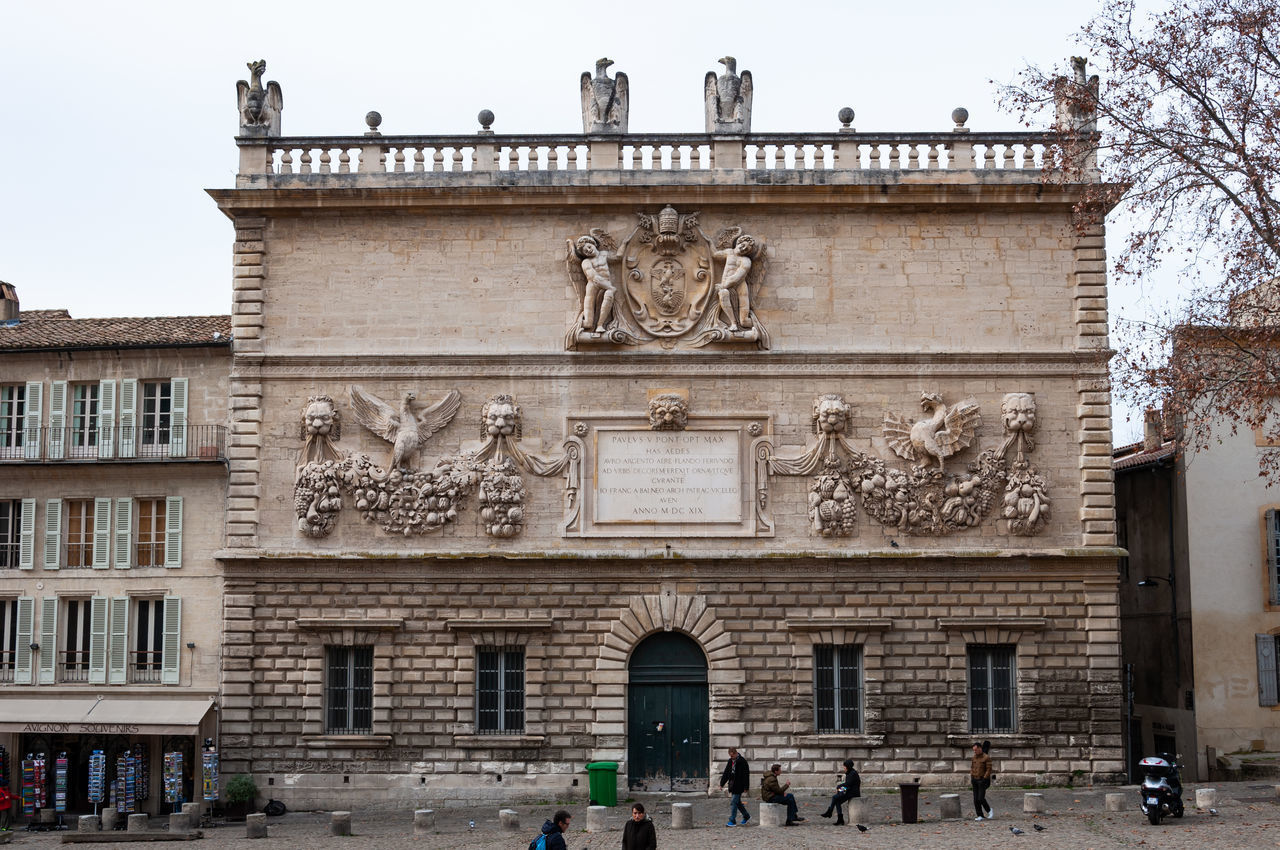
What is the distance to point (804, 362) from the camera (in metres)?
24.7

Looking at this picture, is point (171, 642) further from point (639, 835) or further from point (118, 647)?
point (639, 835)

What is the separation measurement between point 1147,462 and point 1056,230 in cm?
607

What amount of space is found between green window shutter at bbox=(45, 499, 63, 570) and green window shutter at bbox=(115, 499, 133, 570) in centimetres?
103

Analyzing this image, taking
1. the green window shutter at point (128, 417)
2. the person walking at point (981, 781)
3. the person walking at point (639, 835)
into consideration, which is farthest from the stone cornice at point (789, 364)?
the person walking at point (639, 835)

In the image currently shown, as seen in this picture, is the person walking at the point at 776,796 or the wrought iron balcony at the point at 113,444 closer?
the person walking at the point at 776,796

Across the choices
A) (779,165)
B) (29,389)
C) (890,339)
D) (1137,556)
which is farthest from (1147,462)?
(29,389)

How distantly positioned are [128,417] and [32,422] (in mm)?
1812

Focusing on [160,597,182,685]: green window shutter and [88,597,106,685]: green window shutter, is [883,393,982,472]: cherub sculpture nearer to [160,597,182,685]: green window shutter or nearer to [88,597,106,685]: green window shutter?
[160,597,182,685]: green window shutter

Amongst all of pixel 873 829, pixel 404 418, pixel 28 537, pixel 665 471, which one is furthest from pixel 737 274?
pixel 28 537

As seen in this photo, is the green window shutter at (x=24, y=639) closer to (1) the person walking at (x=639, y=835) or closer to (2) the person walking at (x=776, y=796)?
(2) the person walking at (x=776, y=796)

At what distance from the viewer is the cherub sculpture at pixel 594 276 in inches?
968

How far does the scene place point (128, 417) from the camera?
84.5 feet

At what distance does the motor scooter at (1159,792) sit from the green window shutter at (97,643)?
56.1 ft

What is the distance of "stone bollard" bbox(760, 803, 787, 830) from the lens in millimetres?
20797
